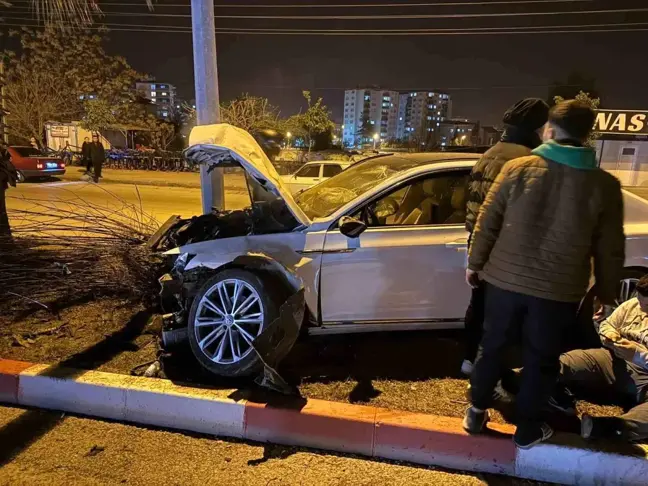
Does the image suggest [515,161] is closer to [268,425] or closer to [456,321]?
[456,321]

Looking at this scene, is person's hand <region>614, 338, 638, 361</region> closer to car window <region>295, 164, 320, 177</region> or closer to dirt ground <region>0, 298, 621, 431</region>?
dirt ground <region>0, 298, 621, 431</region>

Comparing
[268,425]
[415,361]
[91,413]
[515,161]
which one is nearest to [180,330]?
[91,413]

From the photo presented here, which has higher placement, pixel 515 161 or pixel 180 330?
pixel 515 161

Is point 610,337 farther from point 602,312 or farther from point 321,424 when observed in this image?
point 321,424

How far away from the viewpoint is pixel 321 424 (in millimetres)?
3014

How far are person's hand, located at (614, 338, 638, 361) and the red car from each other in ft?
67.5

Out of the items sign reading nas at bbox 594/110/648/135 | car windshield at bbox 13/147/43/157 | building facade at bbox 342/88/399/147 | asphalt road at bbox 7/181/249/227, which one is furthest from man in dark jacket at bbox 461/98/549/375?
building facade at bbox 342/88/399/147

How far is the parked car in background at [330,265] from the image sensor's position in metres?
3.55

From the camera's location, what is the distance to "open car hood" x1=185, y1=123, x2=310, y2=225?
12.1 feet

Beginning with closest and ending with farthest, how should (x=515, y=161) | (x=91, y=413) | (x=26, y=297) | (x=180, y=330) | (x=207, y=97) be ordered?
(x=515, y=161) → (x=91, y=413) → (x=180, y=330) → (x=26, y=297) → (x=207, y=97)

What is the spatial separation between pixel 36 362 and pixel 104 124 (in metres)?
31.6

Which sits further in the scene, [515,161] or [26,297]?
[26,297]

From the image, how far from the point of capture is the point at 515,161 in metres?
2.59

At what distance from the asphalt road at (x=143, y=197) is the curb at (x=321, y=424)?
877 cm
